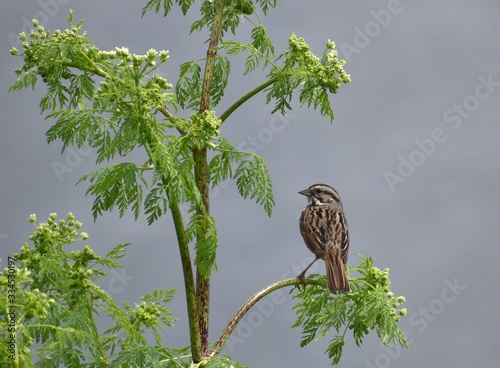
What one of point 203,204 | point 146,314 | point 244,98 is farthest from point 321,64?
point 146,314

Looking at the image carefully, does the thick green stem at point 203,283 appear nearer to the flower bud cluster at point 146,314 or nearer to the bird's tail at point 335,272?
the flower bud cluster at point 146,314

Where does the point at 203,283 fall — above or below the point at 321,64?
below

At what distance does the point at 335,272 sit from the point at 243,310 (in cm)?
104

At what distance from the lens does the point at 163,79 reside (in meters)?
8.48

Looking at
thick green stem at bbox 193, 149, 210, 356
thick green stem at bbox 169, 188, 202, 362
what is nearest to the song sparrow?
thick green stem at bbox 193, 149, 210, 356

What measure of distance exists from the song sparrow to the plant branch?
160 cm

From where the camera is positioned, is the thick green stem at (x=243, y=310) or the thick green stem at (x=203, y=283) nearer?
the thick green stem at (x=203, y=283)

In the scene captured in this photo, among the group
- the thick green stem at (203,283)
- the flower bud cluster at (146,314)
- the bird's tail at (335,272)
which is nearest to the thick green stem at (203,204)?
the thick green stem at (203,283)

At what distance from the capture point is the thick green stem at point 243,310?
938 cm

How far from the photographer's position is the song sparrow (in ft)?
32.0

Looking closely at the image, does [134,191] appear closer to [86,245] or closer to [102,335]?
[86,245]

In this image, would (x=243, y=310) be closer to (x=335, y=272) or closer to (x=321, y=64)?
(x=335, y=272)

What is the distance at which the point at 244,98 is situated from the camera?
31.3 ft

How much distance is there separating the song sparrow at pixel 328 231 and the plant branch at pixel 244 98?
160 centimetres
